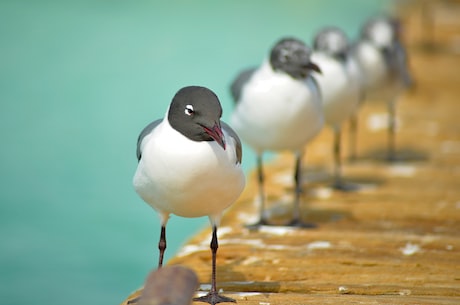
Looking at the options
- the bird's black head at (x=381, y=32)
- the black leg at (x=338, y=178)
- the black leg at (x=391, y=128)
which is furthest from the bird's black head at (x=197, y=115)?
the black leg at (x=391, y=128)

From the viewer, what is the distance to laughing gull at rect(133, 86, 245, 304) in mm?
3084

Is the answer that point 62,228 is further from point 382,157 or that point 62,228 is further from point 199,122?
point 199,122

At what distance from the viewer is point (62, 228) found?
21.5ft

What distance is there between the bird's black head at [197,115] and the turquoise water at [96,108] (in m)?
2.42

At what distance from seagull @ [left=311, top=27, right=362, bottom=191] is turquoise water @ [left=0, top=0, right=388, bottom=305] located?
65.4 inches

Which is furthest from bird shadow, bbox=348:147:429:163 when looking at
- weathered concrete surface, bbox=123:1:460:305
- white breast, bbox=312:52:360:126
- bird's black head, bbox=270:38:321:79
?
bird's black head, bbox=270:38:321:79

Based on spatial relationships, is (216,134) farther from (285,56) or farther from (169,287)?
(285,56)

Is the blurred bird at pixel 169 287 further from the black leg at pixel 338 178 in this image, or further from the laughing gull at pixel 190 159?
the black leg at pixel 338 178

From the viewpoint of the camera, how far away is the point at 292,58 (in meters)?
4.26

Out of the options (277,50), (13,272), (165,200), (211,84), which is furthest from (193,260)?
(211,84)

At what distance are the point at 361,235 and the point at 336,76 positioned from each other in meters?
1.09

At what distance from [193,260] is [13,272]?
6.83ft

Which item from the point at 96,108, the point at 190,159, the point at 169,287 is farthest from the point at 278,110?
the point at 96,108

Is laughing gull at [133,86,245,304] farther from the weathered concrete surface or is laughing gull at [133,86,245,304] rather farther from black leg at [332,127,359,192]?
black leg at [332,127,359,192]
